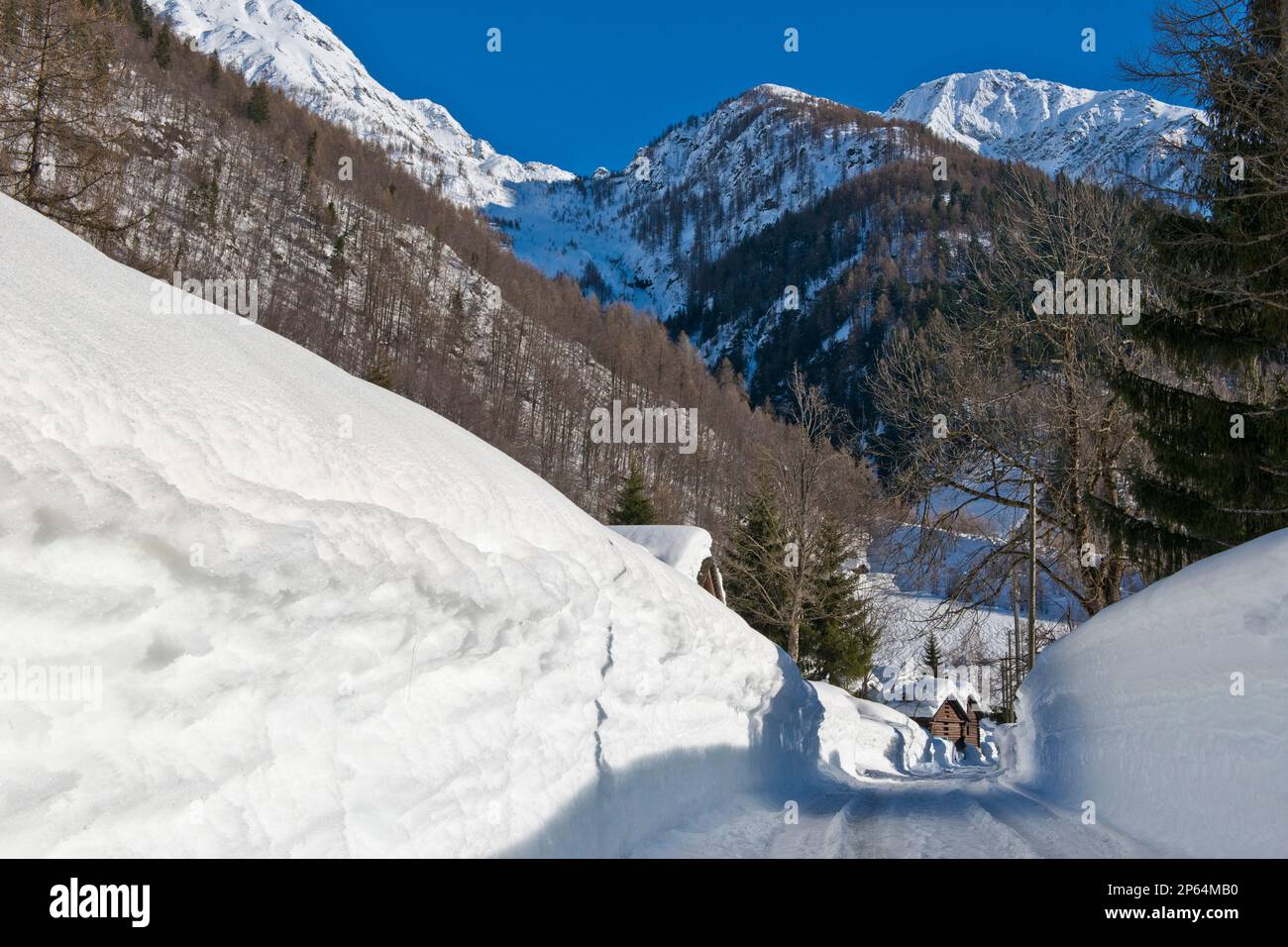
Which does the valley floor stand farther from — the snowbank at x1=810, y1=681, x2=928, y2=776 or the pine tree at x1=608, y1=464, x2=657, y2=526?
the pine tree at x1=608, y1=464, x2=657, y2=526

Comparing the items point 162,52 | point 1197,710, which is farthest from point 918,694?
point 162,52

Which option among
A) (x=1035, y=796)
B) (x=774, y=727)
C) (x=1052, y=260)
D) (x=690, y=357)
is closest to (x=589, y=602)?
(x=774, y=727)

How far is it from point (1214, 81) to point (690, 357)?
324ft

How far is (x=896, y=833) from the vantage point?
6172 millimetres

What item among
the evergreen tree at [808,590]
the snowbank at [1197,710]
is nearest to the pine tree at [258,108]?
the evergreen tree at [808,590]

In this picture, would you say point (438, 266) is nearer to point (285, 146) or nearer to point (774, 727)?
point (285, 146)

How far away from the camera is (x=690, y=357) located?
107 metres

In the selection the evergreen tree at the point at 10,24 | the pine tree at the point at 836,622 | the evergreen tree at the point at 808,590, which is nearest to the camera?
the evergreen tree at the point at 10,24

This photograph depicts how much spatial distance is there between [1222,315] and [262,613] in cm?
1124

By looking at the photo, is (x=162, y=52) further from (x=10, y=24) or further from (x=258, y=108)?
(x=10, y=24)

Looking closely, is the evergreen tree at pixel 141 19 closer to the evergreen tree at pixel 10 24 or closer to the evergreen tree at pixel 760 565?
the evergreen tree at pixel 10 24

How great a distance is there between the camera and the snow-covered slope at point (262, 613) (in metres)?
2.50

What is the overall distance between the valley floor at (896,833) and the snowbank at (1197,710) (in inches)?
15.3
